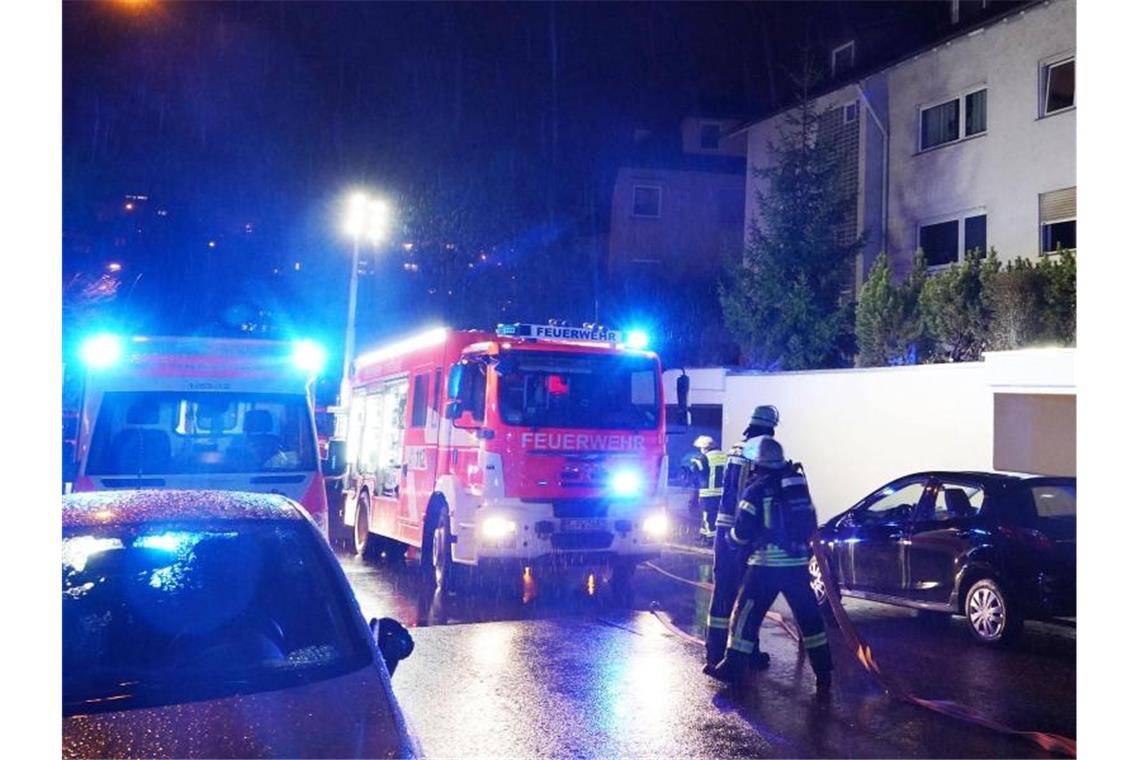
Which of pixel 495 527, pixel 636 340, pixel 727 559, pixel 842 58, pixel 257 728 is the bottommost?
pixel 495 527

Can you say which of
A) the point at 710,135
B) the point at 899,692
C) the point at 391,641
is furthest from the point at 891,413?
the point at 710,135

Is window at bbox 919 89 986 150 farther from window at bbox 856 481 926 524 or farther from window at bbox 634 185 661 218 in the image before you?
window at bbox 634 185 661 218

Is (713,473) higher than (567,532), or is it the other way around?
(713,473)

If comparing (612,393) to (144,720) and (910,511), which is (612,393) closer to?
(910,511)

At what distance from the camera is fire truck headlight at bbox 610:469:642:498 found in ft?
35.4

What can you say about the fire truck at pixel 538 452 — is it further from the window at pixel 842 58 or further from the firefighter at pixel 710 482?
the window at pixel 842 58

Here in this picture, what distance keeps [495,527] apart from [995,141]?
15.8m

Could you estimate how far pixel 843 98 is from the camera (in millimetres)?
25750

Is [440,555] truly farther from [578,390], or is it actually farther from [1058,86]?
[1058,86]

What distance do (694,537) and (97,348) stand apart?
9.98 metres

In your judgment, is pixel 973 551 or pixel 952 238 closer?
pixel 973 551

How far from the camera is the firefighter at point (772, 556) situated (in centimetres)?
709

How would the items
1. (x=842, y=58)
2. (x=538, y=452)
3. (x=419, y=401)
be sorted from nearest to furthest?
1. (x=538, y=452)
2. (x=419, y=401)
3. (x=842, y=58)

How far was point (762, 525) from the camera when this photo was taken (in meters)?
7.15
